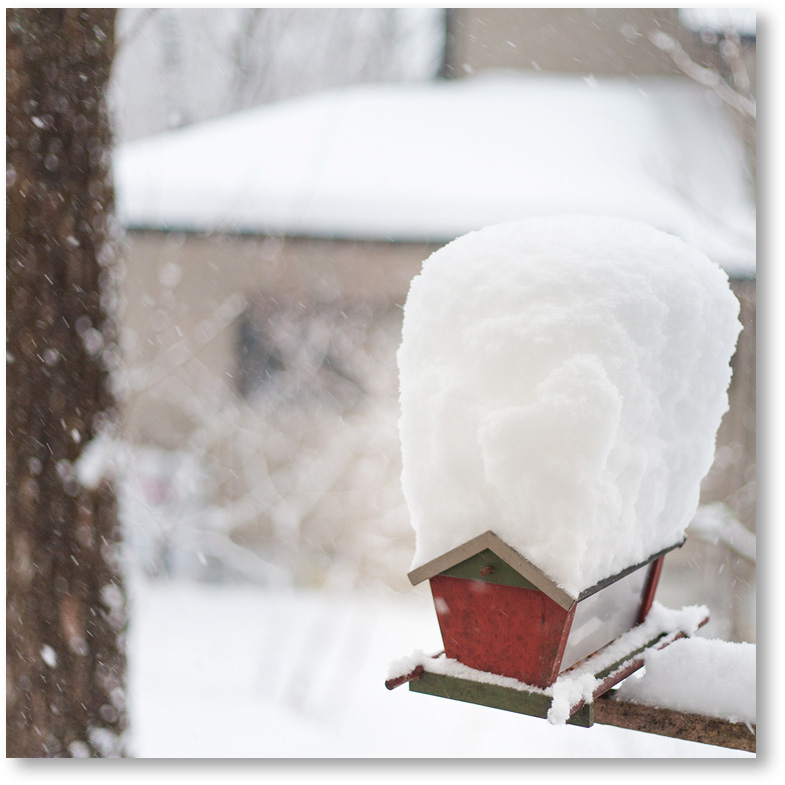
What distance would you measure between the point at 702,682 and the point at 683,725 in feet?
0.23

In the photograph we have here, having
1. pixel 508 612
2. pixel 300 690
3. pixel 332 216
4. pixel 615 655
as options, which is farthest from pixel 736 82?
pixel 300 690

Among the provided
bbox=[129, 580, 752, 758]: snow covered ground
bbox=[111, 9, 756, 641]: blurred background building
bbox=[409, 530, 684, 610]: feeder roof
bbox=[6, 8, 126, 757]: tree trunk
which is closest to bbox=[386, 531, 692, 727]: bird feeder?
bbox=[409, 530, 684, 610]: feeder roof

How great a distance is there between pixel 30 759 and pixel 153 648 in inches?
123

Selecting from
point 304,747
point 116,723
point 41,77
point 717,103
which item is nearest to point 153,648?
point 304,747

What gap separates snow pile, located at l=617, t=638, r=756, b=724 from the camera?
1.03 m

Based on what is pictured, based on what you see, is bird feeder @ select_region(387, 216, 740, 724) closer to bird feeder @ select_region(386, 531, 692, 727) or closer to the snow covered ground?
bird feeder @ select_region(386, 531, 692, 727)

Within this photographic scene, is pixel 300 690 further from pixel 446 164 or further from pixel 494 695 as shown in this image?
pixel 494 695

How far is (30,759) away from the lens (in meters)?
1.76

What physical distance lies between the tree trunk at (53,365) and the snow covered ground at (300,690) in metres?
1.22

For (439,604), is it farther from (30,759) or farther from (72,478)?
(30,759)

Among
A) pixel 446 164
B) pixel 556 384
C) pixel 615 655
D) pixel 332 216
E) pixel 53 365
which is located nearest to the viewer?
pixel 556 384

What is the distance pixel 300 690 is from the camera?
420 cm

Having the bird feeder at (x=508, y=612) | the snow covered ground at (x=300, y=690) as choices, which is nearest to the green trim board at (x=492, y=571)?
the bird feeder at (x=508, y=612)

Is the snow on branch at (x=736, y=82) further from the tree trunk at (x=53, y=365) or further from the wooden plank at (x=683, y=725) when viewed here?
the wooden plank at (x=683, y=725)
